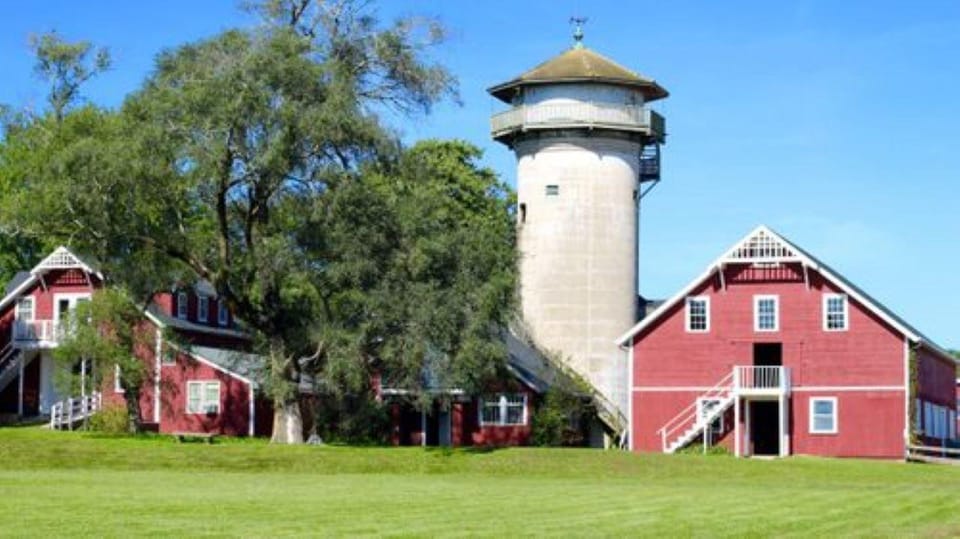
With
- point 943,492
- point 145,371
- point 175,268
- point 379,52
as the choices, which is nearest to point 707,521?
point 943,492

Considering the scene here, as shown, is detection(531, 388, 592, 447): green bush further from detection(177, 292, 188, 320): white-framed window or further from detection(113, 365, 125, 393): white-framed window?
detection(113, 365, 125, 393): white-framed window

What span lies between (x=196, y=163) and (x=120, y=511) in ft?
83.7

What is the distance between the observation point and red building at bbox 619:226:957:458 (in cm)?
5475

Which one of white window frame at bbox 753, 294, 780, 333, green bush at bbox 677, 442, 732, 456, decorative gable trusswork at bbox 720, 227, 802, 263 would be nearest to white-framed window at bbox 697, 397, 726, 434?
green bush at bbox 677, 442, 732, 456

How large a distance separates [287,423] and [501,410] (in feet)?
39.7

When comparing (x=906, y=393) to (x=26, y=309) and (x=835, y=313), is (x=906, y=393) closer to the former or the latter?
(x=835, y=313)

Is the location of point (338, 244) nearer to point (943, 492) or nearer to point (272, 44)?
point (272, 44)

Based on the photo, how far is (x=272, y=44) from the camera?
155 ft

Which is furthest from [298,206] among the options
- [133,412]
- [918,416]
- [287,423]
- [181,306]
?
[918,416]

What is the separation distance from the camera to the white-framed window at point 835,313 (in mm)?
55375

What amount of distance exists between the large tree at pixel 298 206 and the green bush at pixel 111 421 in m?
7.90

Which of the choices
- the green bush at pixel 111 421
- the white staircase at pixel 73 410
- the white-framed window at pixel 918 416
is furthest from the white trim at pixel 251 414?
the white-framed window at pixel 918 416

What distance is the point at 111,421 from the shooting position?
2297 inches

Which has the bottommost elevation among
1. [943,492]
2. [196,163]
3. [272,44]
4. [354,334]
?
[943,492]
